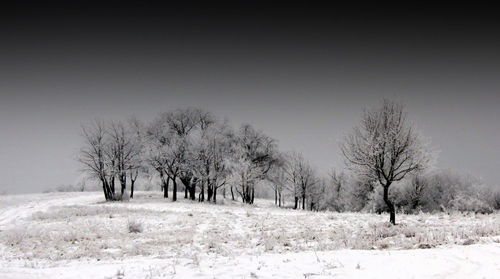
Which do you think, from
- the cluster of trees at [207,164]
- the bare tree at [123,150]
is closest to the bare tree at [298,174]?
the cluster of trees at [207,164]

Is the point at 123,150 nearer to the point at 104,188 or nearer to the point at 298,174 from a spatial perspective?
the point at 104,188

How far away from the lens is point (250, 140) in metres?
54.1

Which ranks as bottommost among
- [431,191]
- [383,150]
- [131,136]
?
[431,191]

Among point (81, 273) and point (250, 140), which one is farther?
point (250, 140)

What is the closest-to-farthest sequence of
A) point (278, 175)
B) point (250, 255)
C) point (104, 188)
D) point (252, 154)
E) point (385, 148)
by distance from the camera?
Answer: 1. point (250, 255)
2. point (385, 148)
3. point (104, 188)
4. point (252, 154)
5. point (278, 175)

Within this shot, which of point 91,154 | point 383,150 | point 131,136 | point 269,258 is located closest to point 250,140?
point 131,136

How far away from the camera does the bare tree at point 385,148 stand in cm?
1947

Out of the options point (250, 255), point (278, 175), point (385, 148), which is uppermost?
point (385, 148)

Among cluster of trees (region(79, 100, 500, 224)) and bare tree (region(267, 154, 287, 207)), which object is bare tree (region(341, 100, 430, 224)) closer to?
cluster of trees (region(79, 100, 500, 224))

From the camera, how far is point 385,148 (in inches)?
779

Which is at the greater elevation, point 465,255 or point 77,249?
point 465,255

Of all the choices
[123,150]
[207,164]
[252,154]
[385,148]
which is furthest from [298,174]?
[385,148]

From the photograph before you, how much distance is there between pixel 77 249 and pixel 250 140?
4077cm

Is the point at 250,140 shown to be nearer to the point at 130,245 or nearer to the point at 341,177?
the point at 341,177
